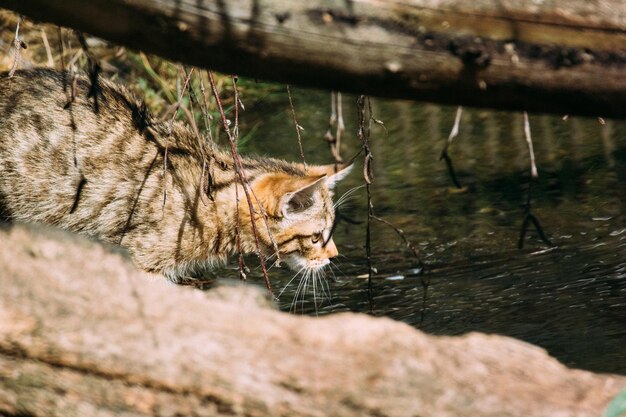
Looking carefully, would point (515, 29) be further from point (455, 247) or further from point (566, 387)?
point (455, 247)

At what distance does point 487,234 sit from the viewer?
6.50 metres

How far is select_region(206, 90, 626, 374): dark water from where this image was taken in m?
5.22

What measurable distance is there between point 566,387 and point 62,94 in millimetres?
3777

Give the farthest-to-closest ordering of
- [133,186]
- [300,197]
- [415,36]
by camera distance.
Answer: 1. [300,197]
2. [133,186]
3. [415,36]

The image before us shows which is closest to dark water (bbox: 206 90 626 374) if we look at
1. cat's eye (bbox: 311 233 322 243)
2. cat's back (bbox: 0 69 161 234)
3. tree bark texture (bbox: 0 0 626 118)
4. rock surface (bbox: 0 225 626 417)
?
cat's eye (bbox: 311 233 322 243)

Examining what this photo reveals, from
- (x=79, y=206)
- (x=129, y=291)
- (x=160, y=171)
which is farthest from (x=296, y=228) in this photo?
(x=129, y=291)

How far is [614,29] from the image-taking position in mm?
2742

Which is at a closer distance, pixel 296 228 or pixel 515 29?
pixel 515 29

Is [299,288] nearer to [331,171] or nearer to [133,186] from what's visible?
[331,171]

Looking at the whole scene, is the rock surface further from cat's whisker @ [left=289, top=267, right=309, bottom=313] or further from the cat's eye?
the cat's eye

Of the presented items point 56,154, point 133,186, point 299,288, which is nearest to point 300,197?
point 299,288

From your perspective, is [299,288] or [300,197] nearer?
[300,197]

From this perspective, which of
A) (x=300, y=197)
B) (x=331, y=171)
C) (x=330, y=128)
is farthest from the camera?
(x=331, y=171)

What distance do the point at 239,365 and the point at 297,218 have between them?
10.2 feet
